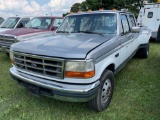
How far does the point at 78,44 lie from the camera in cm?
302

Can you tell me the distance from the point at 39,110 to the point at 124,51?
2.40 meters

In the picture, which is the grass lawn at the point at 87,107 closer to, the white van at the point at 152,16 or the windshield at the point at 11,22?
the windshield at the point at 11,22

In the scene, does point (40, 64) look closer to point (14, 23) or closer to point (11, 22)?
point (14, 23)

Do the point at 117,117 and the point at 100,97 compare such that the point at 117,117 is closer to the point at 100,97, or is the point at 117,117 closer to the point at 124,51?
the point at 100,97

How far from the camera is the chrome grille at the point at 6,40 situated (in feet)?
20.2

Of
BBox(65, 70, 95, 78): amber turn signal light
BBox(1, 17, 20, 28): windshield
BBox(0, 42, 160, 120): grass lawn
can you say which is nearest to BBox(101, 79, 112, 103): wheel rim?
BBox(0, 42, 160, 120): grass lawn

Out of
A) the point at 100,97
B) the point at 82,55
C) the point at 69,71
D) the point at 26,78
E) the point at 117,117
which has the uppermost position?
the point at 82,55

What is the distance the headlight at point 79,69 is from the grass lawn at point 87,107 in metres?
0.95

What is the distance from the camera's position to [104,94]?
327 cm

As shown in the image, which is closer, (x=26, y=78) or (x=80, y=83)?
(x=80, y=83)

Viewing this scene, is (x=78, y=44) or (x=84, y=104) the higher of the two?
(x=78, y=44)

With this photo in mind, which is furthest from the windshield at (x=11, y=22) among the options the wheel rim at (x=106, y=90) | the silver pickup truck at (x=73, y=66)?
the wheel rim at (x=106, y=90)

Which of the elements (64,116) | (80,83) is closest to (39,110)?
(64,116)

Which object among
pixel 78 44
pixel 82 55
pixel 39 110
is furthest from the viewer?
pixel 39 110
